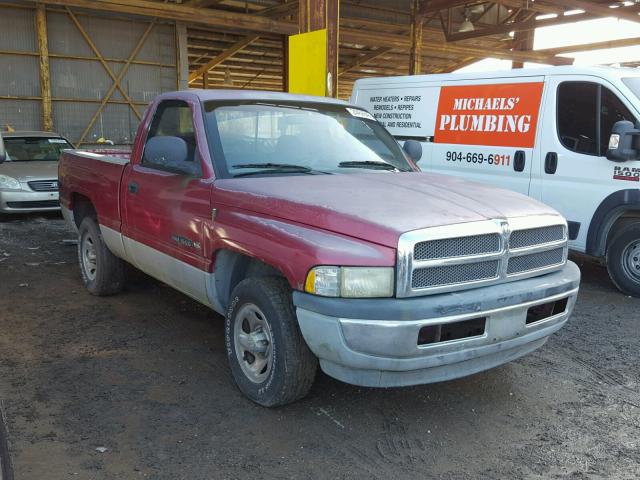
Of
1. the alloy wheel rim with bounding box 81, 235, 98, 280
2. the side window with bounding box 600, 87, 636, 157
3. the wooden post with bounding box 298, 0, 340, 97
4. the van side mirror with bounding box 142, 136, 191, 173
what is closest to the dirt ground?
the alloy wheel rim with bounding box 81, 235, 98, 280

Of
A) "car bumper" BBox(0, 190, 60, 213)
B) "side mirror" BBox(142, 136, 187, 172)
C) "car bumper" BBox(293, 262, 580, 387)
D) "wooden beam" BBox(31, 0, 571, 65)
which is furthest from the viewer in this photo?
"wooden beam" BBox(31, 0, 571, 65)

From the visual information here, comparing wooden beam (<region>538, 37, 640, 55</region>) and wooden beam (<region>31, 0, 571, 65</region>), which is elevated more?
wooden beam (<region>538, 37, 640, 55</region>)

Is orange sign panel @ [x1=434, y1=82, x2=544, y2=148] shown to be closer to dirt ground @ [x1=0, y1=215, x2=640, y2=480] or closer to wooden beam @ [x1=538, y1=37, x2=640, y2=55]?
dirt ground @ [x1=0, y1=215, x2=640, y2=480]

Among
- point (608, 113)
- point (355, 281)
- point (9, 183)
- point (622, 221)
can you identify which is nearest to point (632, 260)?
point (622, 221)

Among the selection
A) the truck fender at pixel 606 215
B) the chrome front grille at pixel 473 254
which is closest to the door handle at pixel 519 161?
the truck fender at pixel 606 215

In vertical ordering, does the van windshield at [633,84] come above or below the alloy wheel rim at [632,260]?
above

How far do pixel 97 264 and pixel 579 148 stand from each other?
197 inches

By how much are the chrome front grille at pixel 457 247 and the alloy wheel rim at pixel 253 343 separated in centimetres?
98

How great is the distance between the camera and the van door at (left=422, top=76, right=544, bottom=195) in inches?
252

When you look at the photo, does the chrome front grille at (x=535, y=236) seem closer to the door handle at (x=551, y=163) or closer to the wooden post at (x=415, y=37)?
the door handle at (x=551, y=163)

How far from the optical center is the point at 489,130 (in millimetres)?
6754

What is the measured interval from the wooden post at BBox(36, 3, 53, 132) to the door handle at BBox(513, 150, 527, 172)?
43.5ft

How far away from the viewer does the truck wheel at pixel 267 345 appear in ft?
10.2

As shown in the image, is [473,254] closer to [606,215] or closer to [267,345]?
[267,345]
